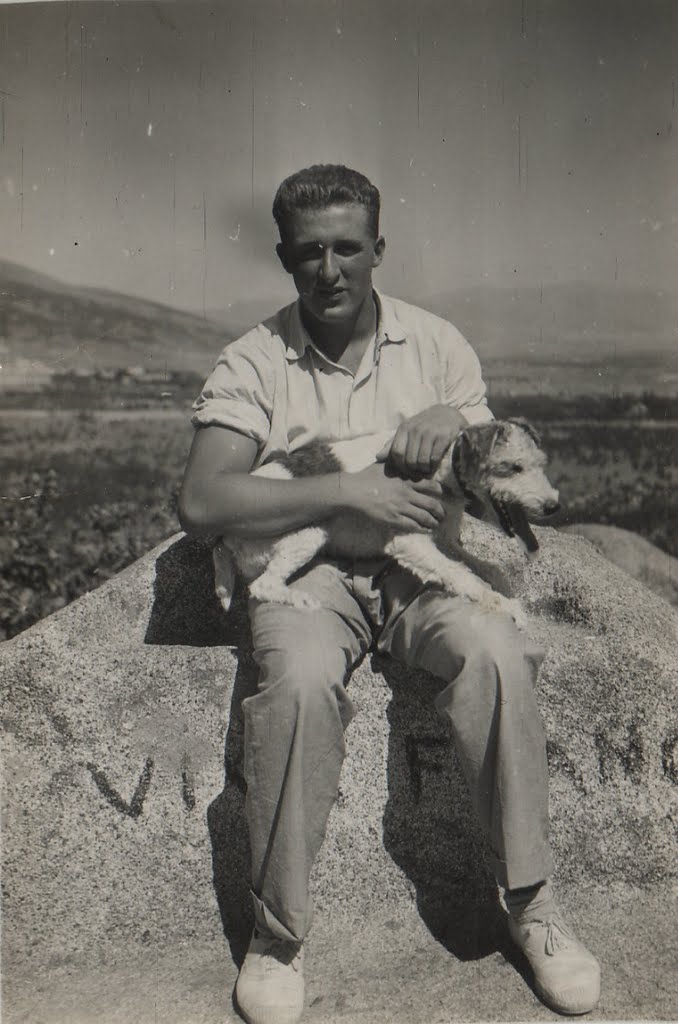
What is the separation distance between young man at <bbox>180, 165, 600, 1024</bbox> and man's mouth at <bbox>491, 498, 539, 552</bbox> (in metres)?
0.22

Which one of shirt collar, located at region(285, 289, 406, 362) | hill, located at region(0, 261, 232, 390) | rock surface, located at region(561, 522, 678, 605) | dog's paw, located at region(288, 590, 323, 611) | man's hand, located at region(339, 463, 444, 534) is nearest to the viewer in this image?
dog's paw, located at region(288, 590, 323, 611)

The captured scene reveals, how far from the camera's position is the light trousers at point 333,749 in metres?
2.44

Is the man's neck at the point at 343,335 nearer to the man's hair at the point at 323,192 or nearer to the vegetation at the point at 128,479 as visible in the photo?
the man's hair at the point at 323,192

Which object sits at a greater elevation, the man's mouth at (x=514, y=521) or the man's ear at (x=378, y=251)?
the man's ear at (x=378, y=251)

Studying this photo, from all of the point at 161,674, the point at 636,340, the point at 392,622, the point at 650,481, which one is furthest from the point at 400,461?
the point at 650,481

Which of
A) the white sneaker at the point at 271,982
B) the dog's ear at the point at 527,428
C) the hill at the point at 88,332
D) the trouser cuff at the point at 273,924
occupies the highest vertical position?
the hill at the point at 88,332

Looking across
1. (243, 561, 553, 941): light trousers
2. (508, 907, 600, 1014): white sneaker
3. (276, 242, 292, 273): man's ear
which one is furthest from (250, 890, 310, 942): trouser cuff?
(276, 242, 292, 273): man's ear

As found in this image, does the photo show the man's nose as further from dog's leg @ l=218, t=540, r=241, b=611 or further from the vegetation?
the vegetation

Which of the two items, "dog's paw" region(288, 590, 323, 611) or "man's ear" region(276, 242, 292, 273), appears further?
"man's ear" region(276, 242, 292, 273)

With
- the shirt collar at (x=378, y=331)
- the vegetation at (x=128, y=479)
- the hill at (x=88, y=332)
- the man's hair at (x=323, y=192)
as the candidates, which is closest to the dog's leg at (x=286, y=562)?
the shirt collar at (x=378, y=331)

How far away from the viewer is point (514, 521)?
3.19m

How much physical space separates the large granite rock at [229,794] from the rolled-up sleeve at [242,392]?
795mm

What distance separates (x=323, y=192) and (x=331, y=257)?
8.3 inches

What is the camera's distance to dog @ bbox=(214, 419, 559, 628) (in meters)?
2.95
